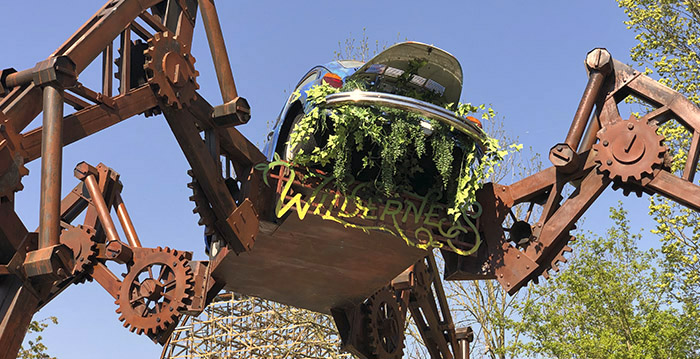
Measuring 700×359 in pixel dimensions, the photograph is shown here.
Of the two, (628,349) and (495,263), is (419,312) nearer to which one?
(495,263)

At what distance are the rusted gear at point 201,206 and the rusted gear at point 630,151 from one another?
4.28m

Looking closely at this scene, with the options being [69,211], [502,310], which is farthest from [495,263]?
[502,310]

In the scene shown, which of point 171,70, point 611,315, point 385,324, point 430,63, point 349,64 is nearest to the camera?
point 171,70

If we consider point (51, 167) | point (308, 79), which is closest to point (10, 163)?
point (51, 167)

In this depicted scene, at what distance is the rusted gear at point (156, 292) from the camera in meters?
10.8

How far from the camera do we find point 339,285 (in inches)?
507

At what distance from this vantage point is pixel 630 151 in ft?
31.3

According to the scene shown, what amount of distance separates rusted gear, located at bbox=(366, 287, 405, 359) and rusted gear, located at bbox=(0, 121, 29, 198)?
7.47m

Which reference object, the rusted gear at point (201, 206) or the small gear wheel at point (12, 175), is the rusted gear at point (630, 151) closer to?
the rusted gear at point (201, 206)

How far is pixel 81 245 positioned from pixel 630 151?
6759 millimetres

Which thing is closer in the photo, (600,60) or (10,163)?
(10,163)

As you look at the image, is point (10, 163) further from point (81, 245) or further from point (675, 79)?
point (675, 79)

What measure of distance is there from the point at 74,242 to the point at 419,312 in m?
5.63

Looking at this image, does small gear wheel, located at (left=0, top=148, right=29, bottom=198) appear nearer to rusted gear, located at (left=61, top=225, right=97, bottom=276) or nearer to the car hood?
the car hood
